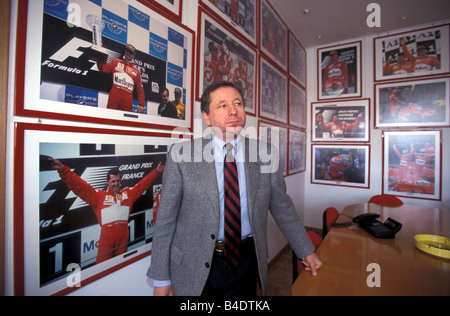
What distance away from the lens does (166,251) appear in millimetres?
1019

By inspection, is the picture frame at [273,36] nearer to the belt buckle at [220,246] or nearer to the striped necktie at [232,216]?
the striped necktie at [232,216]

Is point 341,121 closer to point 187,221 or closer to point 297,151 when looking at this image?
point 297,151

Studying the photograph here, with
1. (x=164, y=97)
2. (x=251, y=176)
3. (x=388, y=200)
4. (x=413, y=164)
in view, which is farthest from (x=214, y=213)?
(x=413, y=164)

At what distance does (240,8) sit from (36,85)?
200 centimetres

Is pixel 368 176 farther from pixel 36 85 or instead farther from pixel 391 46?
pixel 36 85

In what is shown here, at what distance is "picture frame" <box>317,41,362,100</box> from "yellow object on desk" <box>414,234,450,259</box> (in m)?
2.98

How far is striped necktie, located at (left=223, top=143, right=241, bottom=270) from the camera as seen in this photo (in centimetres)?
107

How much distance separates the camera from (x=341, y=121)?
12.6 ft

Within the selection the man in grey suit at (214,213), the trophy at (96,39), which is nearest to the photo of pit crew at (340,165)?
the man in grey suit at (214,213)

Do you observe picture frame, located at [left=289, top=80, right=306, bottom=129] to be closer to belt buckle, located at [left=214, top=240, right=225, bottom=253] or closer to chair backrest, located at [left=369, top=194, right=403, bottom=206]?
chair backrest, located at [left=369, top=194, right=403, bottom=206]

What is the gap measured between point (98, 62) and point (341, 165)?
13.4 ft

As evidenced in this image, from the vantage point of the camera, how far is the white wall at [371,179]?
3.19 meters

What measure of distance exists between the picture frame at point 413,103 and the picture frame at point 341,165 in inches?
23.1
